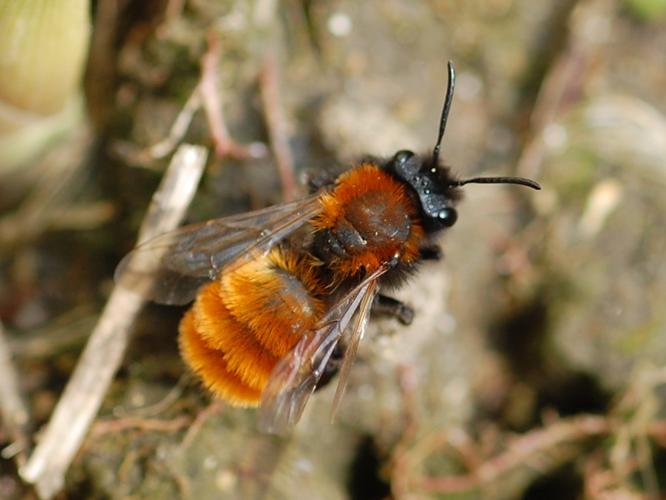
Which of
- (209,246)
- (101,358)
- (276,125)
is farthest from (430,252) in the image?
(101,358)

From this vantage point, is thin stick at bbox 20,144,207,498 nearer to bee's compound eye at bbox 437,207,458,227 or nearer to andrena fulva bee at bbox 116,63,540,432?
andrena fulva bee at bbox 116,63,540,432

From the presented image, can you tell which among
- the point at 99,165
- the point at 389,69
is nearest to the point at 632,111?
the point at 389,69

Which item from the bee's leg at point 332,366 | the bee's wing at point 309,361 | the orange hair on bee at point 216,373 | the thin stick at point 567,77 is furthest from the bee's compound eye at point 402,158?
the thin stick at point 567,77

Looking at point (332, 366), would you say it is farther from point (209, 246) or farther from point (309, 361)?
point (209, 246)

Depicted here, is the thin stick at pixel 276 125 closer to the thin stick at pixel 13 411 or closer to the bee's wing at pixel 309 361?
the bee's wing at pixel 309 361

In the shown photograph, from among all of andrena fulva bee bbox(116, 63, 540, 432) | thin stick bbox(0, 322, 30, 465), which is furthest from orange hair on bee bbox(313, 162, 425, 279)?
thin stick bbox(0, 322, 30, 465)
